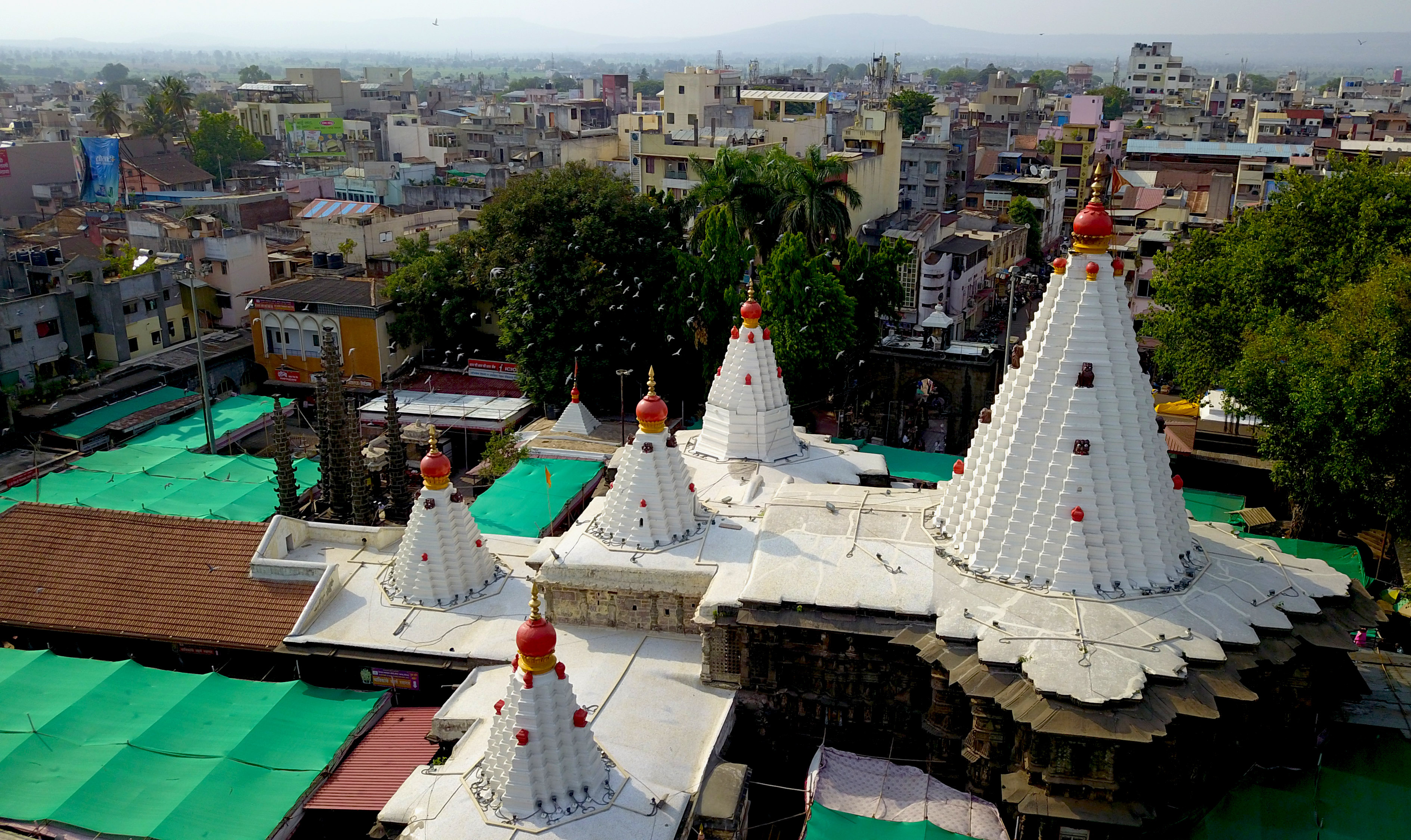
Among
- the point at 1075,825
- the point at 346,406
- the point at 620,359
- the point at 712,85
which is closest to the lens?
the point at 1075,825

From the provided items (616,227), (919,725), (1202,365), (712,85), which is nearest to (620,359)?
(616,227)

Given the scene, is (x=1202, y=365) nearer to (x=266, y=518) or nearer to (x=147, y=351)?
(x=266, y=518)

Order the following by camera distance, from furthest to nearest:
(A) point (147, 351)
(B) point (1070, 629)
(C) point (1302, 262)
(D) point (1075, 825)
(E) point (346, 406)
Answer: (A) point (147, 351), (C) point (1302, 262), (E) point (346, 406), (B) point (1070, 629), (D) point (1075, 825)

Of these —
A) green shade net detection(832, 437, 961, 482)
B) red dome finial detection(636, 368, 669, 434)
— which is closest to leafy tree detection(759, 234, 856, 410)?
green shade net detection(832, 437, 961, 482)

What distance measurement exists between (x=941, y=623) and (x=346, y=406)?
17.8m

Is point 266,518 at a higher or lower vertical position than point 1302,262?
lower

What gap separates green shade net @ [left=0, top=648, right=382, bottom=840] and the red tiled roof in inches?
15.0

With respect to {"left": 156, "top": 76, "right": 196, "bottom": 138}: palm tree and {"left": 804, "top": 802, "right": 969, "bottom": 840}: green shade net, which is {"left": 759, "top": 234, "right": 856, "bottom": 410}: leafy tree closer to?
{"left": 804, "top": 802, "right": 969, "bottom": 840}: green shade net

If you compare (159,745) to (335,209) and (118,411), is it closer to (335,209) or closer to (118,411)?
(118,411)

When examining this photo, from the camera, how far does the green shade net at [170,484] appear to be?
1219 inches

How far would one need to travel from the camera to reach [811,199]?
42.9 m

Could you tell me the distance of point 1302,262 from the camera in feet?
107

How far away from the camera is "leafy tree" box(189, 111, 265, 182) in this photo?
93688 mm

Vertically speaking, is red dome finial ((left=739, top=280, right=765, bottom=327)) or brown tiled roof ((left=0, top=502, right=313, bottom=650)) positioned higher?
red dome finial ((left=739, top=280, right=765, bottom=327))
